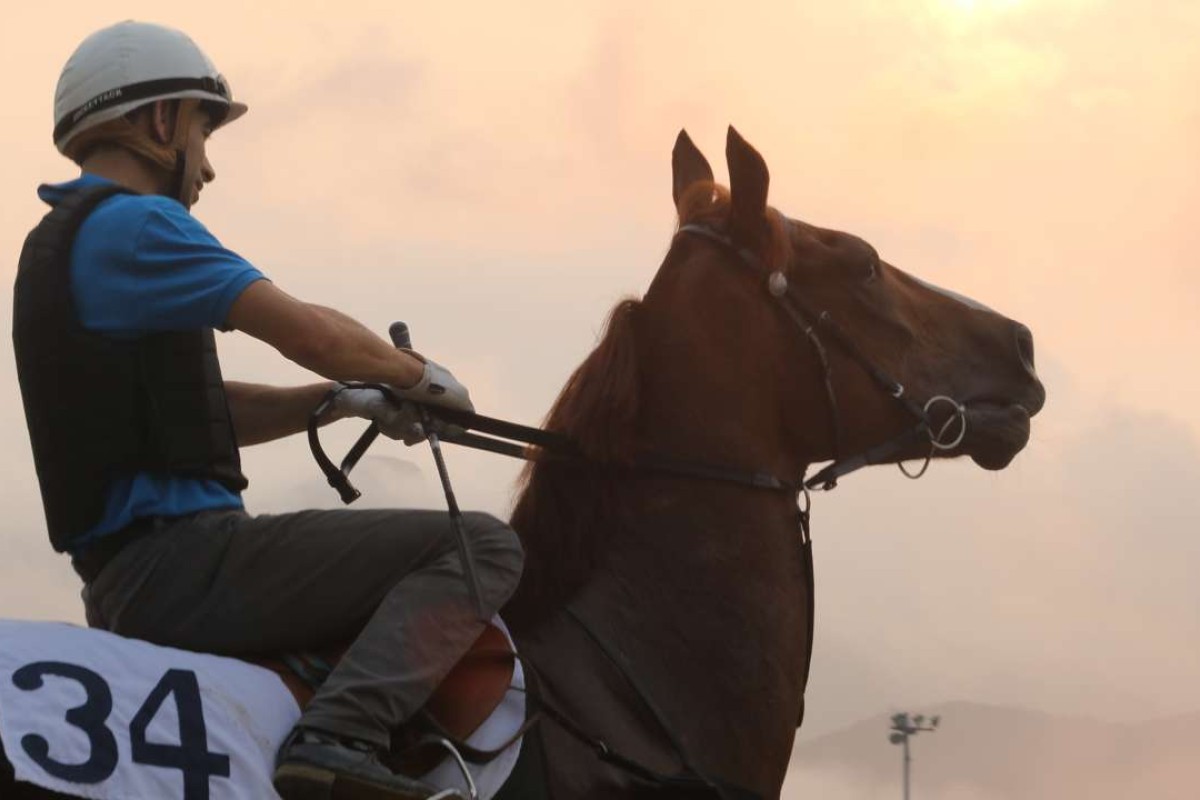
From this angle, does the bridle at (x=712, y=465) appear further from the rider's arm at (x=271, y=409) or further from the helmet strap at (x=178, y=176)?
the helmet strap at (x=178, y=176)

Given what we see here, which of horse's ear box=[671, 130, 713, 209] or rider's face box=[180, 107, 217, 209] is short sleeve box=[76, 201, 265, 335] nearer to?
rider's face box=[180, 107, 217, 209]

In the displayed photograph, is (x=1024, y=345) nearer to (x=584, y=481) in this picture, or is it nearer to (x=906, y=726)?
(x=584, y=481)

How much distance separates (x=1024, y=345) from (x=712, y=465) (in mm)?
1741

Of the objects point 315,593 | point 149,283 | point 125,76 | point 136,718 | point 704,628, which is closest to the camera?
point 136,718

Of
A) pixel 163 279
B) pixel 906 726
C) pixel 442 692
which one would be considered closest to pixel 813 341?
pixel 442 692

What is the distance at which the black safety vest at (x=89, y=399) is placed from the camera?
6383 millimetres

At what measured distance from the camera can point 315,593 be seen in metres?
6.45

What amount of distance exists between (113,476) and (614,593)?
201 centimetres

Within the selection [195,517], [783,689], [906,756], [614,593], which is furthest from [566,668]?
[906,756]

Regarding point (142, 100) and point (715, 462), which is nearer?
point (142, 100)

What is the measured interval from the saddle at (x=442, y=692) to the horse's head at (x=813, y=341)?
1483mm

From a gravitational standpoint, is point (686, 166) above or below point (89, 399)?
above

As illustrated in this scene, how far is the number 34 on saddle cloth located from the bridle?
96 cm

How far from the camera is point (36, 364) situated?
6.43m
